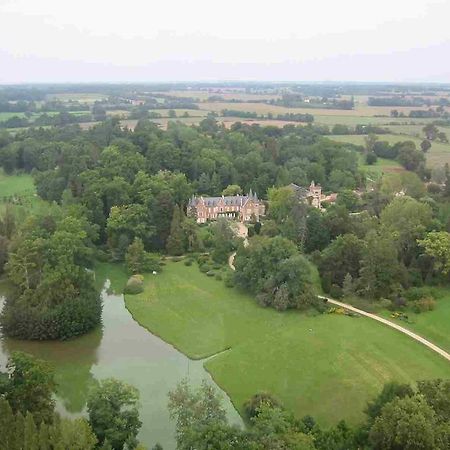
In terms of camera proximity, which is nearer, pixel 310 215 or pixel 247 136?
pixel 310 215

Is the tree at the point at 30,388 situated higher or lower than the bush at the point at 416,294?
higher

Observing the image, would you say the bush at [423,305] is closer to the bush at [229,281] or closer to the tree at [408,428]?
the bush at [229,281]

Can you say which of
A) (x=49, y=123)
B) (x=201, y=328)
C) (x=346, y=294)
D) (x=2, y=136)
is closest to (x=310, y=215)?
(x=346, y=294)

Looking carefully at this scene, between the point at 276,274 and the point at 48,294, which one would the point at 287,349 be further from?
the point at 48,294

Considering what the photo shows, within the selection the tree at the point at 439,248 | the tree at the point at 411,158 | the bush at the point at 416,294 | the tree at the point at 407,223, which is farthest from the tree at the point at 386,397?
the tree at the point at 411,158

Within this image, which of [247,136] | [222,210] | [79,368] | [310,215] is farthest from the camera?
[247,136]

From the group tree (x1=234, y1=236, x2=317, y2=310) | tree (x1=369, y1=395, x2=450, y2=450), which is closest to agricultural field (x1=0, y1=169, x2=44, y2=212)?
tree (x1=234, y1=236, x2=317, y2=310)

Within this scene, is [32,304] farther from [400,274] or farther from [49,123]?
[49,123]
